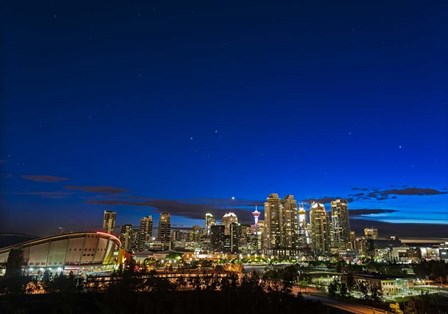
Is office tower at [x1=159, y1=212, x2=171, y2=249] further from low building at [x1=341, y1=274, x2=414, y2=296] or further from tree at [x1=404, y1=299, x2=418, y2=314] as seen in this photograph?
tree at [x1=404, y1=299, x2=418, y2=314]

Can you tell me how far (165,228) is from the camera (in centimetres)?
17375

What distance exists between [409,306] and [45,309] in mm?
28275

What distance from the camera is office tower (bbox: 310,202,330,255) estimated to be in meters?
154

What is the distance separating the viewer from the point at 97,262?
5869 cm

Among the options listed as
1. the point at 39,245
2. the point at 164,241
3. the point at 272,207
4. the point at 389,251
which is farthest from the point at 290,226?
the point at 39,245

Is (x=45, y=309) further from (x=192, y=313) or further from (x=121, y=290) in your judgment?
(x=192, y=313)

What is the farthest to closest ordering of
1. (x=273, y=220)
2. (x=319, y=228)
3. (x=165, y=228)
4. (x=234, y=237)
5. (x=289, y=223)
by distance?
(x=165, y=228) → (x=273, y=220) → (x=289, y=223) → (x=319, y=228) → (x=234, y=237)

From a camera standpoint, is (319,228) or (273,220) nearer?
(319,228)

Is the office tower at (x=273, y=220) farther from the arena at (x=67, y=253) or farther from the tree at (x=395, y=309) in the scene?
the tree at (x=395, y=309)

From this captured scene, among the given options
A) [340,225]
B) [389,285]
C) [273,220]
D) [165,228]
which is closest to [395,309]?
[389,285]

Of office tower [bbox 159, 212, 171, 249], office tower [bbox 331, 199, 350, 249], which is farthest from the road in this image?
office tower [bbox 159, 212, 171, 249]

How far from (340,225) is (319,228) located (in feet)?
50.1

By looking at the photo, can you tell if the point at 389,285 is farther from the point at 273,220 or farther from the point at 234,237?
the point at 273,220

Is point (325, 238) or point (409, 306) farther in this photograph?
point (325, 238)
